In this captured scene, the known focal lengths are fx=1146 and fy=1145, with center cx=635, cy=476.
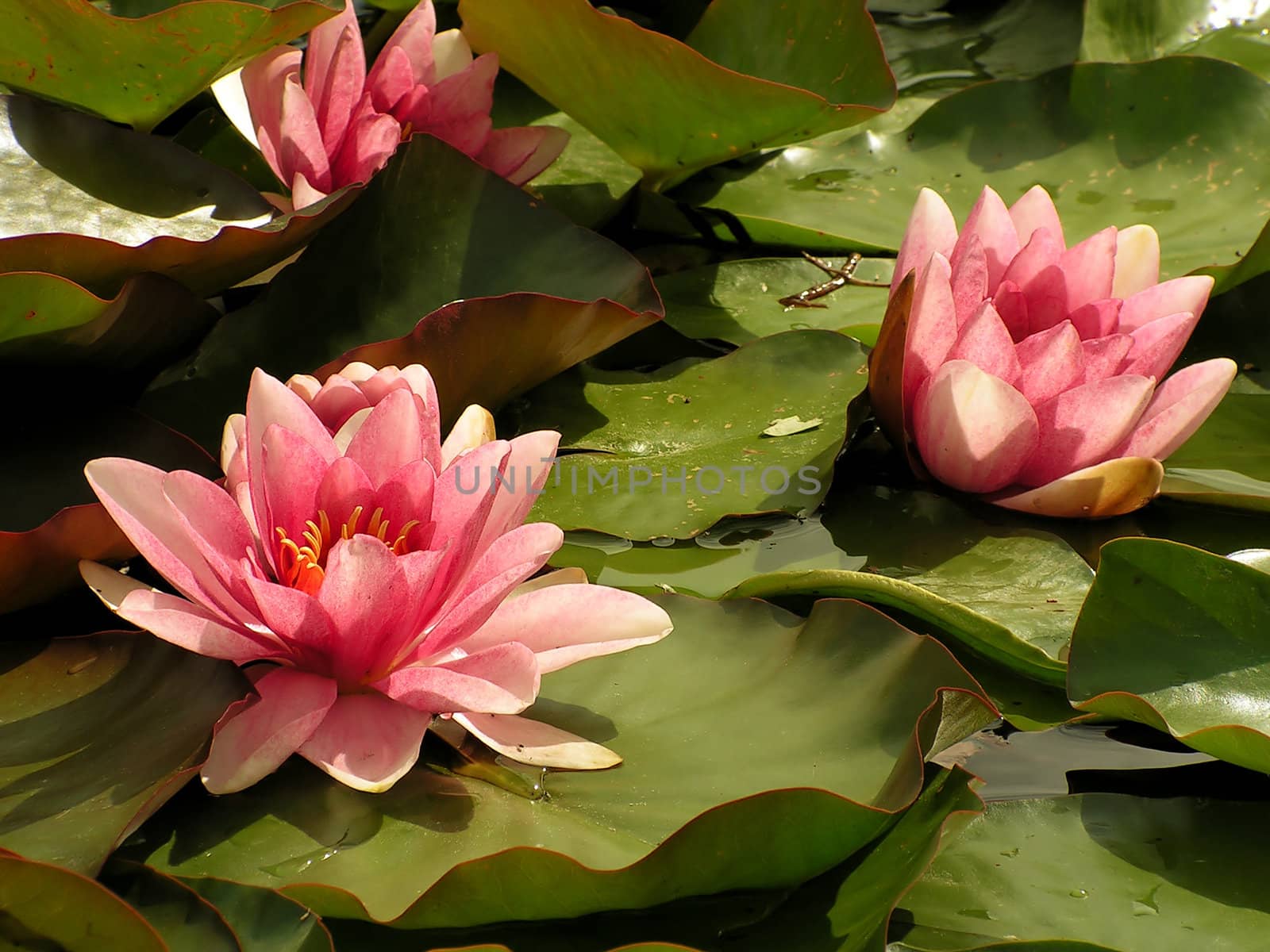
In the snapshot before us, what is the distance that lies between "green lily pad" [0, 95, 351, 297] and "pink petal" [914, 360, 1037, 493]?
2.11 ft

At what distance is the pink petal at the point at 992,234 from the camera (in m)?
→ 1.29

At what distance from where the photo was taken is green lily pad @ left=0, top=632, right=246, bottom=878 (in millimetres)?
740

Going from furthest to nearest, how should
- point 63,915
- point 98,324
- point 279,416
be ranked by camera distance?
1. point 98,324
2. point 279,416
3. point 63,915

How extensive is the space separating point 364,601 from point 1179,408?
2.81ft

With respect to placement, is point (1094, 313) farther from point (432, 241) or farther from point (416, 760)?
point (416, 760)

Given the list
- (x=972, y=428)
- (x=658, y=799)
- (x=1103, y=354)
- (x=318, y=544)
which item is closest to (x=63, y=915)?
(x=318, y=544)

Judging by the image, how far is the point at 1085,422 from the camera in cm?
116

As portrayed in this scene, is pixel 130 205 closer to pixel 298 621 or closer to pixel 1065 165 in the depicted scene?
pixel 298 621

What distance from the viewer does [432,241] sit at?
1278 millimetres

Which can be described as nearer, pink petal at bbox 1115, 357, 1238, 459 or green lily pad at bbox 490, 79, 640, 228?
pink petal at bbox 1115, 357, 1238, 459

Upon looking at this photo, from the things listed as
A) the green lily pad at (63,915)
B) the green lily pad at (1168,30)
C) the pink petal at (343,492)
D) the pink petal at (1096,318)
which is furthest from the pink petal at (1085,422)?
the green lily pad at (1168,30)

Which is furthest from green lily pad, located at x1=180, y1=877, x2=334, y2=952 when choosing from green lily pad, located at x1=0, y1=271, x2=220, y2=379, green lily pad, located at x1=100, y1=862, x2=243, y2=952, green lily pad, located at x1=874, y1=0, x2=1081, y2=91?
green lily pad, located at x1=874, y1=0, x2=1081, y2=91

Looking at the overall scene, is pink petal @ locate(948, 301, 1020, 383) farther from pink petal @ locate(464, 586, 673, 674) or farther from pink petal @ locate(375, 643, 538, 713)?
pink petal @ locate(375, 643, 538, 713)

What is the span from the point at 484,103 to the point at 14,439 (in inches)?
28.7
